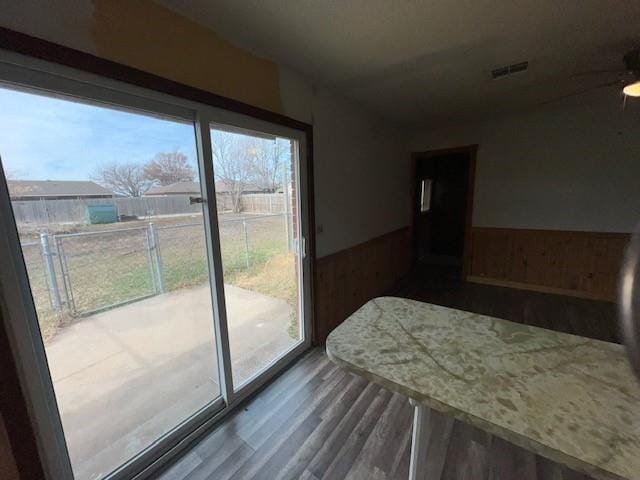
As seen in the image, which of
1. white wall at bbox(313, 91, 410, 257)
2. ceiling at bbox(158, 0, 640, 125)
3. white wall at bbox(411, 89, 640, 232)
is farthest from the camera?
white wall at bbox(411, 89, 640, 232)

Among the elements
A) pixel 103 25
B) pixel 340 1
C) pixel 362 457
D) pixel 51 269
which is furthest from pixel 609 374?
pixel 103 25

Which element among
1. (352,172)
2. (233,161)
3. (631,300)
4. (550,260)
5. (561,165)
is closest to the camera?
(631,300)

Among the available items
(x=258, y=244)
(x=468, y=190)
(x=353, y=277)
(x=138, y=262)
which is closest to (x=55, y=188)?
(x=138, y=262)

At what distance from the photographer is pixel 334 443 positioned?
148 cm

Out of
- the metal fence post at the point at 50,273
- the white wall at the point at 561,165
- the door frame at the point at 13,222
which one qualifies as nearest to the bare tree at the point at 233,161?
the door frame at the point at 13,222

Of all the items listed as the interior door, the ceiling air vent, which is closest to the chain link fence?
the ceiling air vent

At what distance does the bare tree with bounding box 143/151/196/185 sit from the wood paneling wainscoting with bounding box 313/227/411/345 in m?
1.28

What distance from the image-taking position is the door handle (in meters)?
0.36

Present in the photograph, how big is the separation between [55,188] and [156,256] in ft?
1.64

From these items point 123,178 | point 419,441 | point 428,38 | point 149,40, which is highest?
point 428,38

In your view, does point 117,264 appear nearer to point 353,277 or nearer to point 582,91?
point 353,277

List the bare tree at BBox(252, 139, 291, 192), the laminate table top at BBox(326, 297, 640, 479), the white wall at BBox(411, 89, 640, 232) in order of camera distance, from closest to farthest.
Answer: the laminate table top at BBox(326, 297, 640, 479) → the bare tree at BBox(252, 139, 291, 192) → the white wall at BBox(411, 89, 640, 232)

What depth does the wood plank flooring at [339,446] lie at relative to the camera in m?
1.33

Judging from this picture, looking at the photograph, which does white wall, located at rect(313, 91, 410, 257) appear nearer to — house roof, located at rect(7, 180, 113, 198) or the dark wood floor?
the dark wood floor
